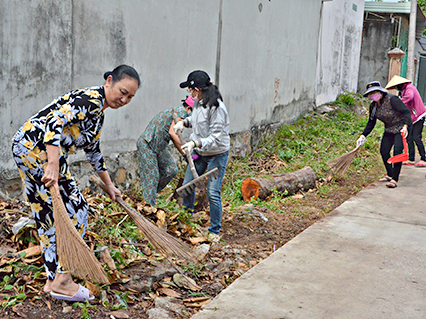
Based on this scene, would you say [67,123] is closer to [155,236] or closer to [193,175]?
[155,236]

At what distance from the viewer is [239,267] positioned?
4219 millimetres

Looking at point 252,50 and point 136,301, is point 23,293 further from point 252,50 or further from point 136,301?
point 252,50

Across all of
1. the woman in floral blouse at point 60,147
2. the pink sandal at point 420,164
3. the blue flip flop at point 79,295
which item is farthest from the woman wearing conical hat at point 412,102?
the blue flip flop at point 79,295

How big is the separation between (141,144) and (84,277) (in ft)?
8.02

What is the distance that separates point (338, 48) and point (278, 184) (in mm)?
8817

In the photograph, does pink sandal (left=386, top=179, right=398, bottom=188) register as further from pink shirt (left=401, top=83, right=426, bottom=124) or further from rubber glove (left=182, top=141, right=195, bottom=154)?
rubber glove (left=182, top=141, right=195, bottom=154)

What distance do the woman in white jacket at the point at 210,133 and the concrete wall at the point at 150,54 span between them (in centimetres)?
127

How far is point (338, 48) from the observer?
14375mm

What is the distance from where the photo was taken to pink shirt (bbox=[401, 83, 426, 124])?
8617 millimetres

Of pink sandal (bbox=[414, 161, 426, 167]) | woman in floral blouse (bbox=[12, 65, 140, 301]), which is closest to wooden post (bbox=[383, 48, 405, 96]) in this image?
pink sandal (bbox=[414, 161, 426, 167])

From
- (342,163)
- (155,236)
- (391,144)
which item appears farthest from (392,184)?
(155,236)

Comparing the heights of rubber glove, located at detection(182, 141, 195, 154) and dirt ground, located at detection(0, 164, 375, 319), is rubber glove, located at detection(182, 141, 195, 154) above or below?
above

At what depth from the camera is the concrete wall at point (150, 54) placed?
4516 mm

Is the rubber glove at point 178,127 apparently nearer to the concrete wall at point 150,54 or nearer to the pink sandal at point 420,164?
the concrete wall at point 150,54
